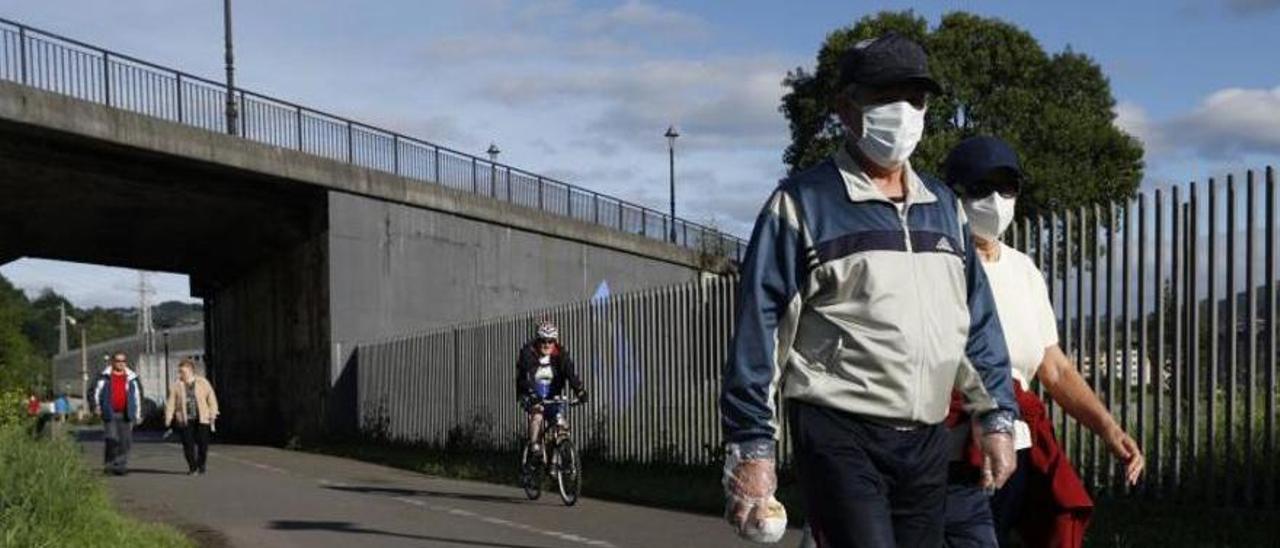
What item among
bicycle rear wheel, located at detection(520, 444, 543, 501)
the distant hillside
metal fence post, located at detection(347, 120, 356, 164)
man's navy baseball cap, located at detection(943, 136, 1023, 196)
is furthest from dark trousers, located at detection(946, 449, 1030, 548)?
the distant hillside

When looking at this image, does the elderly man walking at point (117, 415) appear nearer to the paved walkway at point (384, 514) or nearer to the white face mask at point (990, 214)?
the paved walkway at point (384, 514)

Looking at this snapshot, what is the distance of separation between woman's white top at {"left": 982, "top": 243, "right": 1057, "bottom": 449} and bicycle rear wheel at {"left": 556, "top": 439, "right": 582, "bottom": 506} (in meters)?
8.75

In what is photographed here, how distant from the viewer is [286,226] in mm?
29438

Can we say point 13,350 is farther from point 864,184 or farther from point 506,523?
point 864,184

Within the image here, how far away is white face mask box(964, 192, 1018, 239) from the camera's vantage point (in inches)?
182

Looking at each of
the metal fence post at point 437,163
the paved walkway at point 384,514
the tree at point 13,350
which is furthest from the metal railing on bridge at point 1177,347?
the tree at point 13,350

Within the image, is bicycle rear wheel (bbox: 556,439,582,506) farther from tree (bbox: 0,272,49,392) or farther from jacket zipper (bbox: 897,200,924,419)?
tree (bbox: 0,272,49,392)

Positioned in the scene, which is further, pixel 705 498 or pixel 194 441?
pixel 194 441

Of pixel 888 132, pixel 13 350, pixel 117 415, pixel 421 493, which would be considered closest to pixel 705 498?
pixel 421 493

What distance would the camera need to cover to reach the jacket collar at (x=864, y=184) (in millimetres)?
3549

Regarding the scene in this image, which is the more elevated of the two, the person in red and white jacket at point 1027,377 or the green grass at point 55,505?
the person in red and white jacket at point 1027,377

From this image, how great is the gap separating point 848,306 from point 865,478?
0.39 metres

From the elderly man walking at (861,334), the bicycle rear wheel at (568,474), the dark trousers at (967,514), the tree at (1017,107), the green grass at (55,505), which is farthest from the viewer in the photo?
the tree at (1017,107)

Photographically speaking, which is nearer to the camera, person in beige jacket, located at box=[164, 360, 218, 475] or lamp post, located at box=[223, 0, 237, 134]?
person in beige jacket, located at box=[164, 360, 218, 475]
